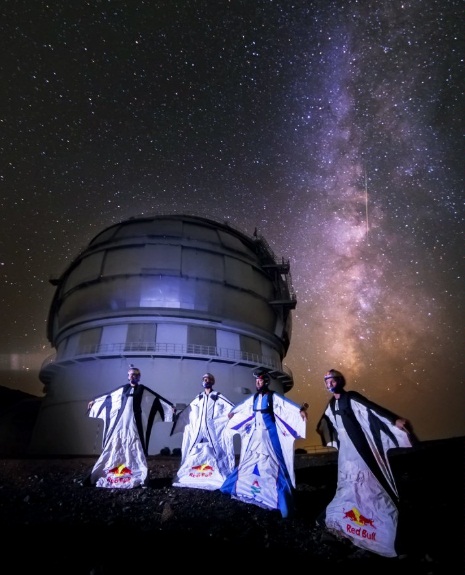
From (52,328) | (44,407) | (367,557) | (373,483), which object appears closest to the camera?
(367,557)

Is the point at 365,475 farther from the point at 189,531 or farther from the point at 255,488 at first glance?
the point at 189,531

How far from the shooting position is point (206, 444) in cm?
690

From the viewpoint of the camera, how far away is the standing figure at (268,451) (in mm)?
5008

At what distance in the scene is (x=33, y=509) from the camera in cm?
476

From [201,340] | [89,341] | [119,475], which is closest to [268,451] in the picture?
[119,475]

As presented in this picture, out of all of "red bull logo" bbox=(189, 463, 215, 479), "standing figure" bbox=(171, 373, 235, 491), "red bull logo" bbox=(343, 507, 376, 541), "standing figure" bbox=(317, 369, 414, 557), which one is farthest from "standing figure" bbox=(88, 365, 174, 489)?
"red bull logo" bbox=(343, 507, 376, 541)

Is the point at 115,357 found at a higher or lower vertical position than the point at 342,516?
higher

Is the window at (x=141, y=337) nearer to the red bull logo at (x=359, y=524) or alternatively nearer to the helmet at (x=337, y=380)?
the helmet at (x=337, y=380)

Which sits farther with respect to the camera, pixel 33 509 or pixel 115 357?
pixel 115 357

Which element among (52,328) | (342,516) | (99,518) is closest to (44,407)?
(52,328)

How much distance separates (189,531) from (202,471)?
2.71m

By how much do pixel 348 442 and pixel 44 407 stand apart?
62.4ft

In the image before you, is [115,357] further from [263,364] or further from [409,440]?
[409,440]

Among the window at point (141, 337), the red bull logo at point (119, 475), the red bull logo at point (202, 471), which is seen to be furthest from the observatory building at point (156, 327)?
the red bull logo at point (119, 475)
